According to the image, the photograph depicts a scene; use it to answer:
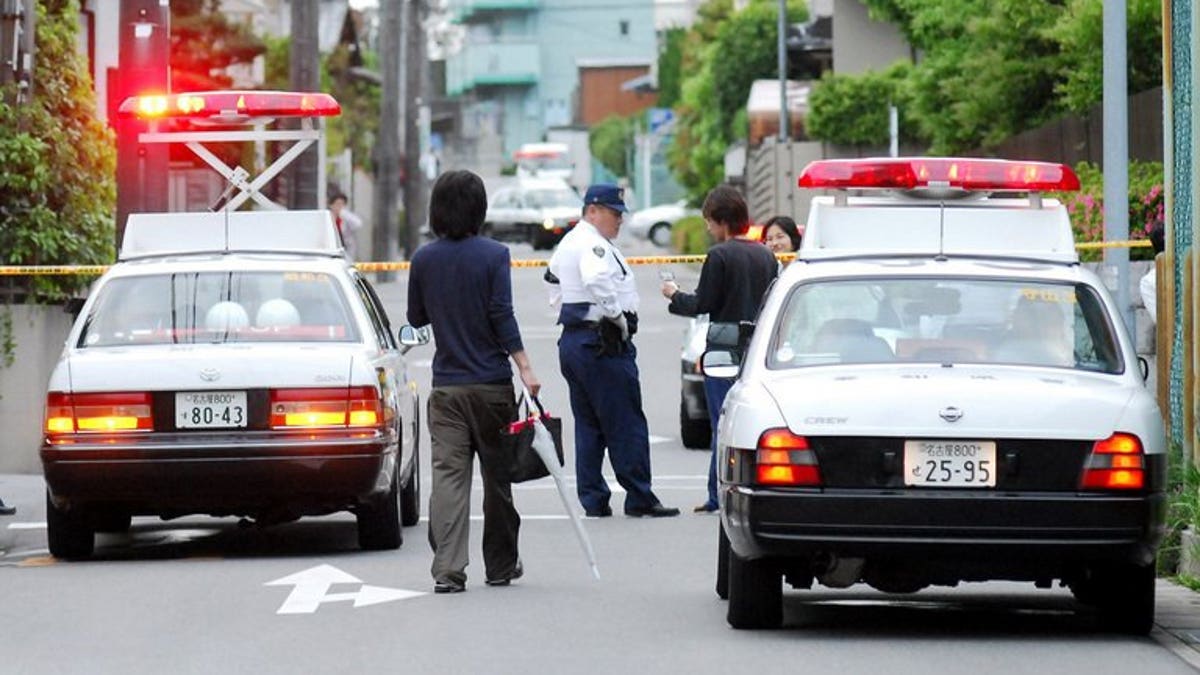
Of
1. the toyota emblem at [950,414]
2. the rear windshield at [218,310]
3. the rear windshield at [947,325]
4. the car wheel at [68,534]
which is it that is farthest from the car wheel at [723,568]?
the car wheel at [68,534]

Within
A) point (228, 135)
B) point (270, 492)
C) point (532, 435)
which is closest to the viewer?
point (532, 435)

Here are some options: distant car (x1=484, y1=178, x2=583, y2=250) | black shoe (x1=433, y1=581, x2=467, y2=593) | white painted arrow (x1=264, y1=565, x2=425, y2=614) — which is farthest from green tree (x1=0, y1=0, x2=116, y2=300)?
distant car (x1=484, y1=178, x2=583, y2=250)

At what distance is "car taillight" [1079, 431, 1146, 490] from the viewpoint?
10422 millimetres

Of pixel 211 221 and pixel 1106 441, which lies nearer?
pixel 1106 441

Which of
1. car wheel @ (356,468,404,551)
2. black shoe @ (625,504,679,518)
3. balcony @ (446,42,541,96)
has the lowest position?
black shoe @ (625,504,679,518)

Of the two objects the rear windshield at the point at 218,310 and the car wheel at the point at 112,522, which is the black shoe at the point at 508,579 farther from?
the car wheel at the point at 112,522

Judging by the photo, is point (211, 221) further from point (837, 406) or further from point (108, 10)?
point (108, 10)

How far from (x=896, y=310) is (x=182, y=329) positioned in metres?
4.44

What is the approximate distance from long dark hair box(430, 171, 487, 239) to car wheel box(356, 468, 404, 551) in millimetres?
1950

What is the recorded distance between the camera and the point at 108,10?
35.5 m

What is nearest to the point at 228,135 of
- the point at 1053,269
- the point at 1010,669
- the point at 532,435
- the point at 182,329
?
the point at 182,329

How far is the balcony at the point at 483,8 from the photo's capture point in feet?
420

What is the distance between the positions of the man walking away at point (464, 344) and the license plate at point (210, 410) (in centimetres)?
134

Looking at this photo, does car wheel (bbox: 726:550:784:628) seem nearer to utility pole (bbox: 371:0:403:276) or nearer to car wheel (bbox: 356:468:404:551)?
car wheel (bbox: 356:468:404:551)
